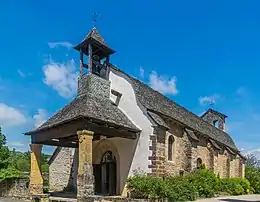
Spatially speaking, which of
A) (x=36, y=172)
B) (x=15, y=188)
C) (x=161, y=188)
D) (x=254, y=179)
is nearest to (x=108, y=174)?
(x=36, y=172)

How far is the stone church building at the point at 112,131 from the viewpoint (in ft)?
61.9

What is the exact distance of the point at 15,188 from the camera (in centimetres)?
2559

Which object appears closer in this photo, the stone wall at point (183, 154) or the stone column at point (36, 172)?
the stone wall at point (183, 154)

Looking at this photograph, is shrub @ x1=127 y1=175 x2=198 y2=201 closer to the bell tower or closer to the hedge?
the hedge

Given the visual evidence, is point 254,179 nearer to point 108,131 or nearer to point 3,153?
point 108,131

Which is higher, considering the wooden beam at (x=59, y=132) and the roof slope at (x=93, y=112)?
the roof slope at (x=93, y=112)

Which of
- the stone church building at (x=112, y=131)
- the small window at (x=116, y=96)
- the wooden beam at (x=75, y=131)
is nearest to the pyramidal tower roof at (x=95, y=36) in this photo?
the stone church building at (x=112, y=131)

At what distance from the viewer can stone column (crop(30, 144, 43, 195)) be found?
68.3ft

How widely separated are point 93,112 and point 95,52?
634 cm

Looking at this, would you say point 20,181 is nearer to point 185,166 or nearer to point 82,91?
point 82,91

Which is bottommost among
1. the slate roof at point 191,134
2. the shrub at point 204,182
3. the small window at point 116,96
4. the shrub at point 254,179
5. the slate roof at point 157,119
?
the shrub at point 254,179

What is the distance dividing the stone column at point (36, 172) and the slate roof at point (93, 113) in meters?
1.52

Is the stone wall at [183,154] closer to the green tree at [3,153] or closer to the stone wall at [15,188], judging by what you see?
the stone wall at [15,188]

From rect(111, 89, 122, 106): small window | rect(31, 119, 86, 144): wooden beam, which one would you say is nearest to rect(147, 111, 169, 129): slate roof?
rect(111, 89, 122, 106): small window
